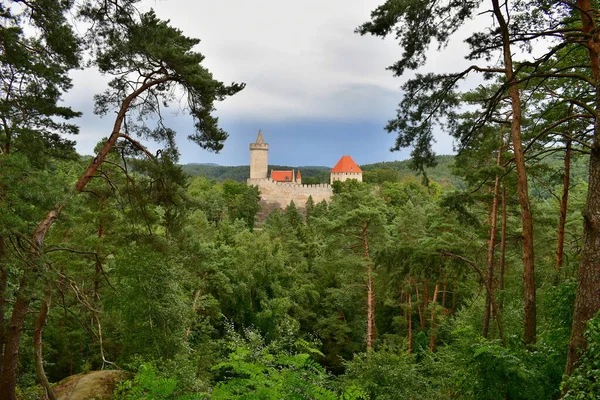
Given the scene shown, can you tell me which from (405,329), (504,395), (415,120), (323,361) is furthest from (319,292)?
(504,395)

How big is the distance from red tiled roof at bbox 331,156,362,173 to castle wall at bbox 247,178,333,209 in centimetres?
768

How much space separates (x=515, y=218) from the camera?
49.1 ft

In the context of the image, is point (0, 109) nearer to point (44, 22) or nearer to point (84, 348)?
point (44, 22)

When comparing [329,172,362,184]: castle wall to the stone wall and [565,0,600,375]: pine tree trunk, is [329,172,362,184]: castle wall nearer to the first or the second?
the stone wall

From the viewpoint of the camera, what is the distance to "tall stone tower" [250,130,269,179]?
6241cm

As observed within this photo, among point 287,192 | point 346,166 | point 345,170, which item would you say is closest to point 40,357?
point 287,192

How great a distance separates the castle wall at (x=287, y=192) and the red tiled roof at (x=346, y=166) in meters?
7.68

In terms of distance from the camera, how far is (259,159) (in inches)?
2466

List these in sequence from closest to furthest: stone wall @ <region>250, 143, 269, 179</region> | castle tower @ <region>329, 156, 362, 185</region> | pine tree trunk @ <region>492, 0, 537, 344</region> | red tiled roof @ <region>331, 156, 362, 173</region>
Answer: pine tree trunk @ <region>492, 0, 537, 344</region> → stone wall @ <region>250, 143, 269, 179</region> → castle tower @ <region>329, 156, 362, 185</region> → red tiled roof @ <region>331, 156, 362, 173</region>

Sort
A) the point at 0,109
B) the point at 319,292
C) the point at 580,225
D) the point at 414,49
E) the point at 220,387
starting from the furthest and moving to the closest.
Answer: the point at 319,292 < the point at 580,225 < the point at 414,49 < the point at 0,109 < the point at 220,387

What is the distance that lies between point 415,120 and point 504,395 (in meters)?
4.25

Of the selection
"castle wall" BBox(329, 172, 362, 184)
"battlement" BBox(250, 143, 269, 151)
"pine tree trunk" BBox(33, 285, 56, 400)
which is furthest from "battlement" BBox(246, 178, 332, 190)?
"pine tree trunk" BBox(33, 285, 56, 400)

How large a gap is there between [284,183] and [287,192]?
1.37 m

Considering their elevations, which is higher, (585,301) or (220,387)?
(585,301)
